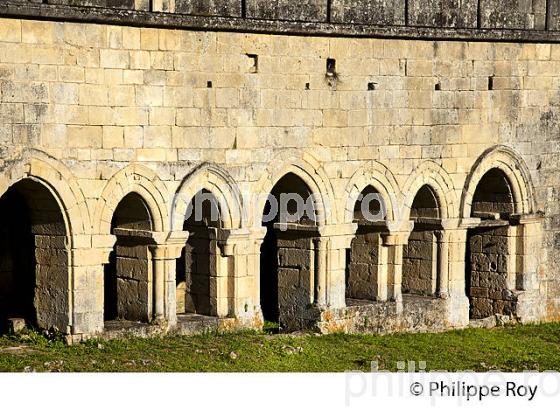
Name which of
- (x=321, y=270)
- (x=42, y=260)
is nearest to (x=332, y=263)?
(x=321, y=270)

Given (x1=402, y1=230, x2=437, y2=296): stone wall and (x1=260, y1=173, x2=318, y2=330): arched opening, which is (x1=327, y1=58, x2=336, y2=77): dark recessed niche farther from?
(x1=402, y1=230, x2=437, y2=296): stone wall

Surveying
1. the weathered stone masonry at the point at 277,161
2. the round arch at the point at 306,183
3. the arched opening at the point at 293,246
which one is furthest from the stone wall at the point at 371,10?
the arched opening at the point at 293,246

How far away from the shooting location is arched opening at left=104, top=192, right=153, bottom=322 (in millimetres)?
21219

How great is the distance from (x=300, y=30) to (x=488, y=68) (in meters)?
3.44

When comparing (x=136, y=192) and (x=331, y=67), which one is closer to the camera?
(x=136, y=192)

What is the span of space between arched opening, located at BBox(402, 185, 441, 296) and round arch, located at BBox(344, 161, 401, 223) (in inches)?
29.6

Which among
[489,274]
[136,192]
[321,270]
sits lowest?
[489,274]

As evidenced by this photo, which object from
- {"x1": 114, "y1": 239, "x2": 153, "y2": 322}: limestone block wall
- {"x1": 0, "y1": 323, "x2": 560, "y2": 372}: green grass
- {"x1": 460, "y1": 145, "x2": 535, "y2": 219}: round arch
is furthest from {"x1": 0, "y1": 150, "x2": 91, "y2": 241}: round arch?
{"x1": 460, "y1": 145, "x2": 535, "y2": 219}: round arch

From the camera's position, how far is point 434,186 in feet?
78.0

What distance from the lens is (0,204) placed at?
22.1m

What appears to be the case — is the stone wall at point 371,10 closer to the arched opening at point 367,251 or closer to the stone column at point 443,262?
the arched opening at point 367,251

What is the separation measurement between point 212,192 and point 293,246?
174 cm

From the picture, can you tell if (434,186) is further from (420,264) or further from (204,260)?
(204,260)
